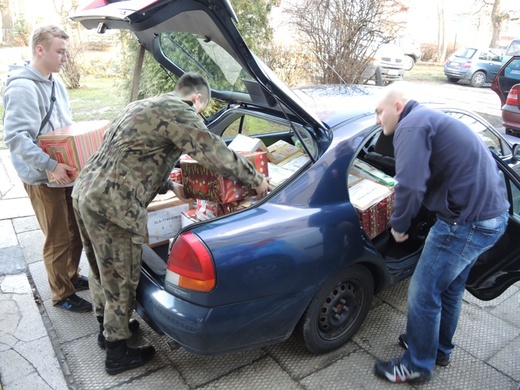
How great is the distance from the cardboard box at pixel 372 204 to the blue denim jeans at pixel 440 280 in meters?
0.42

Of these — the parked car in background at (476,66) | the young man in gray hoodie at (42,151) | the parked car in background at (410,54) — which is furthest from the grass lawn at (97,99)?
the young man in gray hoodie at (42,151)

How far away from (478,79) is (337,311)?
17.5 meters

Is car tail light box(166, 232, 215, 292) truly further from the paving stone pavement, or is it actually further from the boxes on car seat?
the boxes on car seat

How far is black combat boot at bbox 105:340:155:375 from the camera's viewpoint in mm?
2574

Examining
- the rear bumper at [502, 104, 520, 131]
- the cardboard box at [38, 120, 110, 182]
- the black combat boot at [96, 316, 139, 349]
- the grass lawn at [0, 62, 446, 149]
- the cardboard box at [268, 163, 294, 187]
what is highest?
the cardboard box at [38, 120, 110, 182]

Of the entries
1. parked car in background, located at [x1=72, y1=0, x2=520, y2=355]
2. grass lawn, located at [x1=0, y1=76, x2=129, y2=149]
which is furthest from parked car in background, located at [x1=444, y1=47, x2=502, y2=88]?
parked car in background, located at [x1=72, y1=0, x2=520, y2=355]

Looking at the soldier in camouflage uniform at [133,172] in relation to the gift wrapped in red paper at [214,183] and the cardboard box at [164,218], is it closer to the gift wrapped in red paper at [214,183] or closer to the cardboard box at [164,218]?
the gift wrapped in red paper at [214,183]

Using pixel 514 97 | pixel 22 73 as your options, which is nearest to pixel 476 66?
pixel 514 97

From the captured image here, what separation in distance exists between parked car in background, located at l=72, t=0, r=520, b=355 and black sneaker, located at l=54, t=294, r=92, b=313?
69 cm

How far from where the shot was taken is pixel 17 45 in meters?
18.7

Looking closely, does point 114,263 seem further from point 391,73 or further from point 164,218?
Result: point 391,73

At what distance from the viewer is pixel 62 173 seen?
2748 mm

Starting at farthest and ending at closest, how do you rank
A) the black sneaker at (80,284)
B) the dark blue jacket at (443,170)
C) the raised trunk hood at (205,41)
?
the black sneaker at (80,284) → the dark blue jacket at (443,170) → the raised trunk hood at (205,41)

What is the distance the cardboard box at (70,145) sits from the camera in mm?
2729
